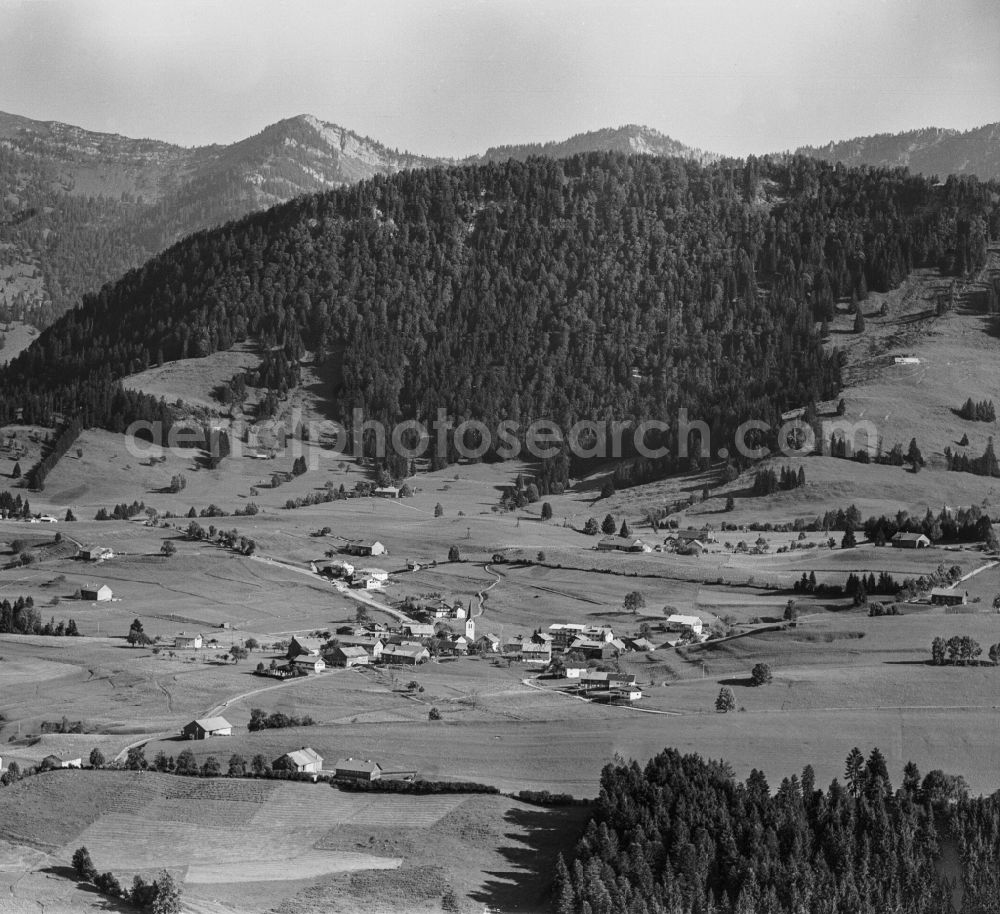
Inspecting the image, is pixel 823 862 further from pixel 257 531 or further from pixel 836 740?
pixel 257 531

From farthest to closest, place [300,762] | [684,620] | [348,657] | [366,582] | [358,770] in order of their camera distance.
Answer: [366,582] < [684,620] < [348,657] < [300,762] < [358,770]

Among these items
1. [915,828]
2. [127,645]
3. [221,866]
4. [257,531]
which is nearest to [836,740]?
[915,828]

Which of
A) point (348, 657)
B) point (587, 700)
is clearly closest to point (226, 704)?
point (348, 657)

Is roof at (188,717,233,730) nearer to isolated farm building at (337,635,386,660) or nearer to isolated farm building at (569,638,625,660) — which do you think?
isolated farm building at (337,635,386,660)

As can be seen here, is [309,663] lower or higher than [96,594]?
lower

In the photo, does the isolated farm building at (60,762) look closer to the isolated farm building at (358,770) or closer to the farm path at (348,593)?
the isolated farm building at (358,770)

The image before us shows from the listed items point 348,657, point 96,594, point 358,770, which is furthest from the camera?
point 96,594

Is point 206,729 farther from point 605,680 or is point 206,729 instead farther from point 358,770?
point 605,680
